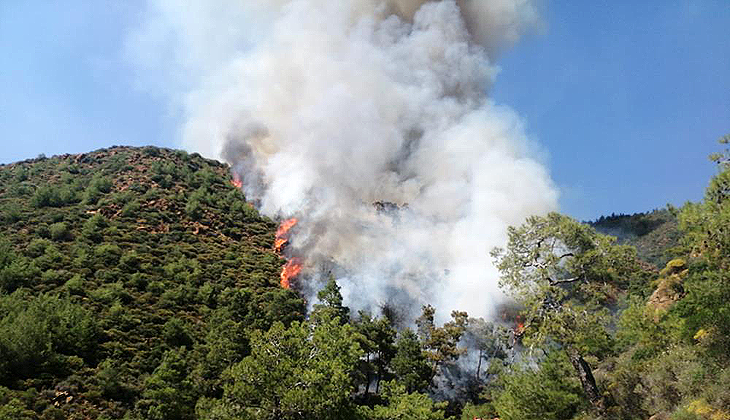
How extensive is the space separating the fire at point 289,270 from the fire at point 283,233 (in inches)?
339

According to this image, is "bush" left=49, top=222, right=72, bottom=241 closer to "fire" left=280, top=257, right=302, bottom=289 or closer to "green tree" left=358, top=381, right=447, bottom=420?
"fire" left=280, top=257, right=302, bottom=289

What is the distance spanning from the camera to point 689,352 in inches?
749

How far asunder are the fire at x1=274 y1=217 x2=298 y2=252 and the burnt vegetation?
2.43m

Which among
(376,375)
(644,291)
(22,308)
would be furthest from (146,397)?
(644,291)

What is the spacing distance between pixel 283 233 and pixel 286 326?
43.8 m

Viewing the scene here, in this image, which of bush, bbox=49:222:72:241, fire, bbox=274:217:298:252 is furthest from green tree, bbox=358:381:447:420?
fire, bbox=274:217:298:252

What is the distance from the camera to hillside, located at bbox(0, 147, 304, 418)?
3616cm

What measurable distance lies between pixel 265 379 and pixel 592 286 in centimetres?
1427

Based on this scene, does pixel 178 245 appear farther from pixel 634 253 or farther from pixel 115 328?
pixel 634 253

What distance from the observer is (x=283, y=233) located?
9438 centimetres

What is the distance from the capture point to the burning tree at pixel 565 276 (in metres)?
19.3

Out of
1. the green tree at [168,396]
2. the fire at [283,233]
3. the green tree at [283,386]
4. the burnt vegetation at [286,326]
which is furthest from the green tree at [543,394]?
the fire at [283,233]

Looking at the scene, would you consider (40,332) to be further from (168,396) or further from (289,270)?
(289,270)

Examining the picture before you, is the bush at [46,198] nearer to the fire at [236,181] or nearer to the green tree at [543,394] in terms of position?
Answer: the fire at [236,181]
